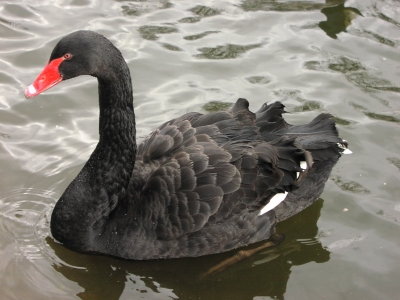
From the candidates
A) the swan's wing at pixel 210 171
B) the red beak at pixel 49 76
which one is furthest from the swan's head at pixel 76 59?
the swan's wing at pixel 210 171

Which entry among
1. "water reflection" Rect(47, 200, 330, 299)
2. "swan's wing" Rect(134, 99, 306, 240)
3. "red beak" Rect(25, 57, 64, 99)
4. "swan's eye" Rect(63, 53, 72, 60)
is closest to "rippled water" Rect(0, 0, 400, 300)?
"water reflection" Rect(47, 200, 330, 299)

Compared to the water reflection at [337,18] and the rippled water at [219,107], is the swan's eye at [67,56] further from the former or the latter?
the water reflection at [337,18]

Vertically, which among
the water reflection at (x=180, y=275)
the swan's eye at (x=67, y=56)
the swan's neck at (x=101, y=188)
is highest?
the swan's eye at (x=67, y=56)

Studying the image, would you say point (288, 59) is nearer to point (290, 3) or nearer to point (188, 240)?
point (290, 3)

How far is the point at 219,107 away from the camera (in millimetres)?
6773

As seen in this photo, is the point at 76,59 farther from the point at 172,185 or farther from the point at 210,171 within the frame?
the point at 210,171

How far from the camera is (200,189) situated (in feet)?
15.5

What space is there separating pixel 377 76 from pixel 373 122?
3.13 feet

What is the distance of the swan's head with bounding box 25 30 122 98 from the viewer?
171 inches

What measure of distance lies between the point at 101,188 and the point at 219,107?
2282mm

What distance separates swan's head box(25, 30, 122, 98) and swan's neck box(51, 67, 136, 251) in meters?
0.44

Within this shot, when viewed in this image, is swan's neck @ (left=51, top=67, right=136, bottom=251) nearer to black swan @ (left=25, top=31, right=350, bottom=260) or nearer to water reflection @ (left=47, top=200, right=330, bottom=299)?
black swan @ (left=25, top=31, right=350, bottom=260)

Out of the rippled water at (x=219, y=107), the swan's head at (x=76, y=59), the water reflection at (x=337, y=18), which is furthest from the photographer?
the water reflection at (x=337, y=18)

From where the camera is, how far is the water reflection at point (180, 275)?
473 cm
